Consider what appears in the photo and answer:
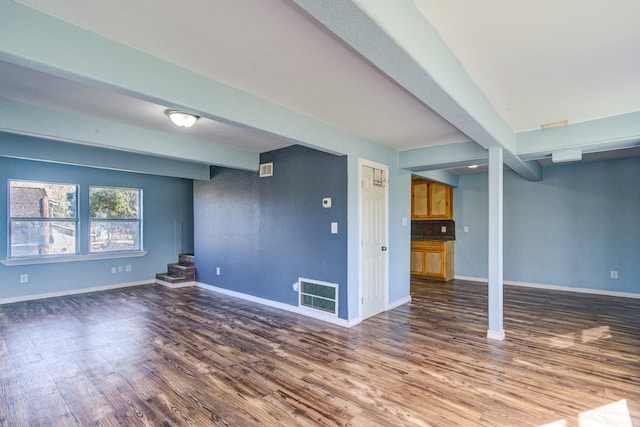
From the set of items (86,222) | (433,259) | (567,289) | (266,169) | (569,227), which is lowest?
(567,289)

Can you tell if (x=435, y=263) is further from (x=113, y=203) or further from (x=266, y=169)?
(x=113, y=203)

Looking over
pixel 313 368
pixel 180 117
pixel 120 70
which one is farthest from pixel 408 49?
pixel 313 368

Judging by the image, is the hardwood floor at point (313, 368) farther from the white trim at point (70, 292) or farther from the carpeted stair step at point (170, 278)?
the carpeted stair step at point (170, 278)

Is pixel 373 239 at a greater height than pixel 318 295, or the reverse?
pixel 373 239

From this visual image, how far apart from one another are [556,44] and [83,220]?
23.3ft

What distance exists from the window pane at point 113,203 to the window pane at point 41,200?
1.01 feet

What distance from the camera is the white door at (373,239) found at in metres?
4.27

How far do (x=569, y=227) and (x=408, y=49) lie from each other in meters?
6.23

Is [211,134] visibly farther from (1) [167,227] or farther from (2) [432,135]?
(1) [167,227]

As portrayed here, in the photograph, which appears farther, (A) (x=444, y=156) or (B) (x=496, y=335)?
(A) (x=444, y=156)

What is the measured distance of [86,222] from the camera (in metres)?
5.89

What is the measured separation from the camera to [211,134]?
4.05 m

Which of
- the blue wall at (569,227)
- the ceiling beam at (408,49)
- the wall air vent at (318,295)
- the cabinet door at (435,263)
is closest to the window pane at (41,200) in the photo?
the wall air vent at (318,295)

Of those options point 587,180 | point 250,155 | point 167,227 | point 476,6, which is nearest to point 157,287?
point 167,227
